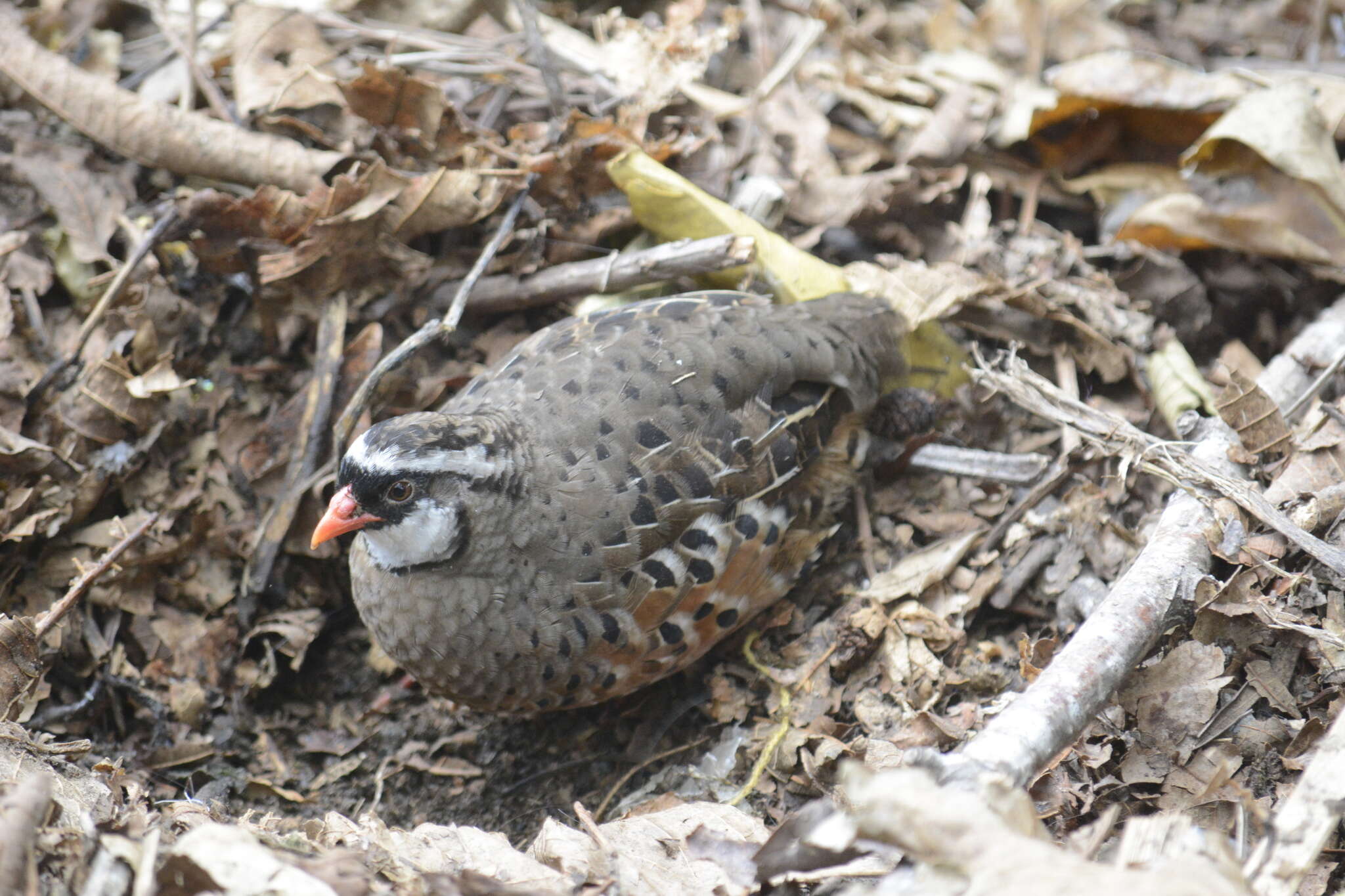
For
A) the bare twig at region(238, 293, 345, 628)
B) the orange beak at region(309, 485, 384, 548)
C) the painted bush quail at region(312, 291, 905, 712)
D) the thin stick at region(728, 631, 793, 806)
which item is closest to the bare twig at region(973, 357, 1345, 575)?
the painted bush quail at region(312, 291, 905, 712)

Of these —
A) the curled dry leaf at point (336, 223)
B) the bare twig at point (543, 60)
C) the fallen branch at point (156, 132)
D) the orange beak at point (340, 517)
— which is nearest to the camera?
the orange beak at point (340, 517)

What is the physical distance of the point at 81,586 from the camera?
343 centimetres

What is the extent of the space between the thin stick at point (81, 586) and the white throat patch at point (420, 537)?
754 millimetres

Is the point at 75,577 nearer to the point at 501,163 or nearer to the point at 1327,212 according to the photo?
the point at 501,163

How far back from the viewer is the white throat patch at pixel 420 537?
141 inches

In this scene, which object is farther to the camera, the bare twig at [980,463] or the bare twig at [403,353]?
the bare twig at [980,463]

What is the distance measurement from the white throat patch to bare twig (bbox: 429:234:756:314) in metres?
1.22

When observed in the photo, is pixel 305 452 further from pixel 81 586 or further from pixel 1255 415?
pixel 1255 415

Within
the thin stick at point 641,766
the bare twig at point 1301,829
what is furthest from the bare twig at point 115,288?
the bare twig at point 1301,829

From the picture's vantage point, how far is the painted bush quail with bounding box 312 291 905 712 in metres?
3.56

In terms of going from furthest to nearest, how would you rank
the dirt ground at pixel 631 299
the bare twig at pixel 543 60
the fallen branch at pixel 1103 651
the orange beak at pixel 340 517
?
the bare twig at pixel 543 60
the orange beak at pixel 340 517
the dirt ground at pixel 631 299
the fallen branch at pixel 1103 651

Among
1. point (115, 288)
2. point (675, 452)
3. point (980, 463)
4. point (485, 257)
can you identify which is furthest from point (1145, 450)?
point (115, 288)

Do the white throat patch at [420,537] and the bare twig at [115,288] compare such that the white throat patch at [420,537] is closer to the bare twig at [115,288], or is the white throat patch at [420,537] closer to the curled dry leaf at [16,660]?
the curled dry leaf at [16,660]

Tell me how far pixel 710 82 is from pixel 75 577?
355 centimetres
